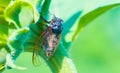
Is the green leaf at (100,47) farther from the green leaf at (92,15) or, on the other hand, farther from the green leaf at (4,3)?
the green leaf at (4,3)

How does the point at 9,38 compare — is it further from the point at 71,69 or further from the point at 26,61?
the point at 26,61

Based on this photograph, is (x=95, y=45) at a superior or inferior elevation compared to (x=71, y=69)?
inferior

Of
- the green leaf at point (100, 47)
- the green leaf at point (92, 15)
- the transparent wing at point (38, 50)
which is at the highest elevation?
the green leaf at point (92, 15)

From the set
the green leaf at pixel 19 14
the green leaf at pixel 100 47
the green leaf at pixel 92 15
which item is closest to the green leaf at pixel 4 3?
the green leaf at pixel 19 14

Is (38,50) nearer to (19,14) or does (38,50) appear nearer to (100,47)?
(19,14)

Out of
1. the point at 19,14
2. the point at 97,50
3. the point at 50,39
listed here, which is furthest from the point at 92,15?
the point at 97,50

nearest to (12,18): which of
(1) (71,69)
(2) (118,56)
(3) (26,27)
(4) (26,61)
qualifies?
(3) (26,27)
